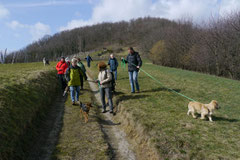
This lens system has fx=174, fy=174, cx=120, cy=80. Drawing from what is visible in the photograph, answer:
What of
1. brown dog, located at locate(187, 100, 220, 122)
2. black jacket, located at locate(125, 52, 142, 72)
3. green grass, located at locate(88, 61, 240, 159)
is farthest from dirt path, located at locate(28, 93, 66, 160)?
brown dog, located at locate(187, 100, 220, 122)

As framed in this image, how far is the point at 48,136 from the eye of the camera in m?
6.68

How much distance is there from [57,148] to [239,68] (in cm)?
3169

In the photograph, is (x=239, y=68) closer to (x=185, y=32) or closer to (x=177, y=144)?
(x=185, y=32)

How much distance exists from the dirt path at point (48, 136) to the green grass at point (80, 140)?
0.23 m

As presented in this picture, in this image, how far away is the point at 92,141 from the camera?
623cm

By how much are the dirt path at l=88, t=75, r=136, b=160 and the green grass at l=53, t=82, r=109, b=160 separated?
0.30 m

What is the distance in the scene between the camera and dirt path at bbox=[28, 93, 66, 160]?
18.1 feet

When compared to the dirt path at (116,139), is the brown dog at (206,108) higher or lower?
higher

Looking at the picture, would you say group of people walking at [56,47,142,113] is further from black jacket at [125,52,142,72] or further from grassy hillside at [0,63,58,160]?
grassy hillside at [0,63,58,160]

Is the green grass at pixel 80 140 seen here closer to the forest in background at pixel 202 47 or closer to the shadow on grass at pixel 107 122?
the shadow on grass at pixel 107 122

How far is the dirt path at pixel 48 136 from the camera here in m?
5.51

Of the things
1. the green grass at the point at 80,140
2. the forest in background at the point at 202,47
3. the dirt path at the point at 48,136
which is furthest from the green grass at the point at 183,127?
the forest in background at the point at 202,47

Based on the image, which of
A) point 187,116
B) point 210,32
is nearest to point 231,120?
point 187,116

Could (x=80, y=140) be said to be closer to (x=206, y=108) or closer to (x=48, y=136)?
(x=48, y=136)
